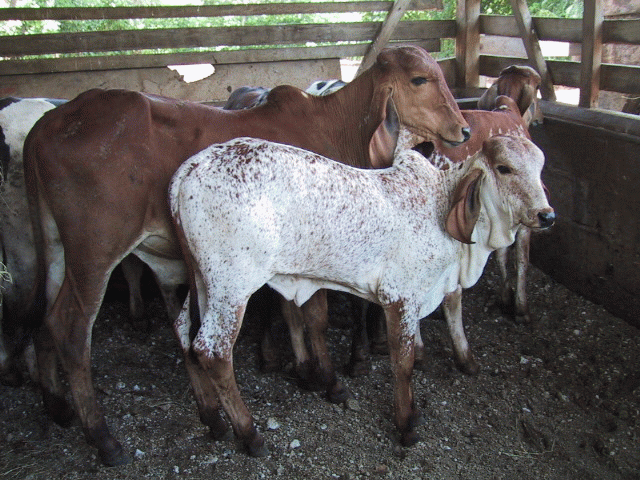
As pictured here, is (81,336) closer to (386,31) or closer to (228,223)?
(228,223)

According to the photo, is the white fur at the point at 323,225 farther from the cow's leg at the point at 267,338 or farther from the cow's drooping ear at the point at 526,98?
the cow's drooping ear at the point at 526,98

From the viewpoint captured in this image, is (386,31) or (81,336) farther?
(386,31)

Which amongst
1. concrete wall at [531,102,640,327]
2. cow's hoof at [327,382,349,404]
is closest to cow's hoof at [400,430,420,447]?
cow's hoof at [327,382,349,404]

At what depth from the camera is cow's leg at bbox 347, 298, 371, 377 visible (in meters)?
4.43

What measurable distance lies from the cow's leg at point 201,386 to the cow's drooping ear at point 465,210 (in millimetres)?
1388

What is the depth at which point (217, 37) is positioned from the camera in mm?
7238

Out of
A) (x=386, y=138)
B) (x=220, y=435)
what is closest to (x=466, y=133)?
(x=386, y=138)

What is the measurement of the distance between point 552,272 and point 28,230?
389 centimetres

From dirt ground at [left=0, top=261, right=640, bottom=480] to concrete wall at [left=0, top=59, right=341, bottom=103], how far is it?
10.1 feet

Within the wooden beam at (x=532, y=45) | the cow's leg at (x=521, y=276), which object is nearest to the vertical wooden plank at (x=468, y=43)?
the wooden beam at (x=532, y=45)

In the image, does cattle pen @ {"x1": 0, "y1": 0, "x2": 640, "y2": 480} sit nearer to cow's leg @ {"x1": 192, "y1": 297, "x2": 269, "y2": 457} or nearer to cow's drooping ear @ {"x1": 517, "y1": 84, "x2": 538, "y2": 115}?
cow's drooping ear @ {"x1": 517, "y1": 84, "x2": 538, "y2": 115}

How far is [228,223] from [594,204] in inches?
121

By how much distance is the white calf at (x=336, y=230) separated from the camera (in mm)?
3281

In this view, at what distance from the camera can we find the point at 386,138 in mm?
4344
